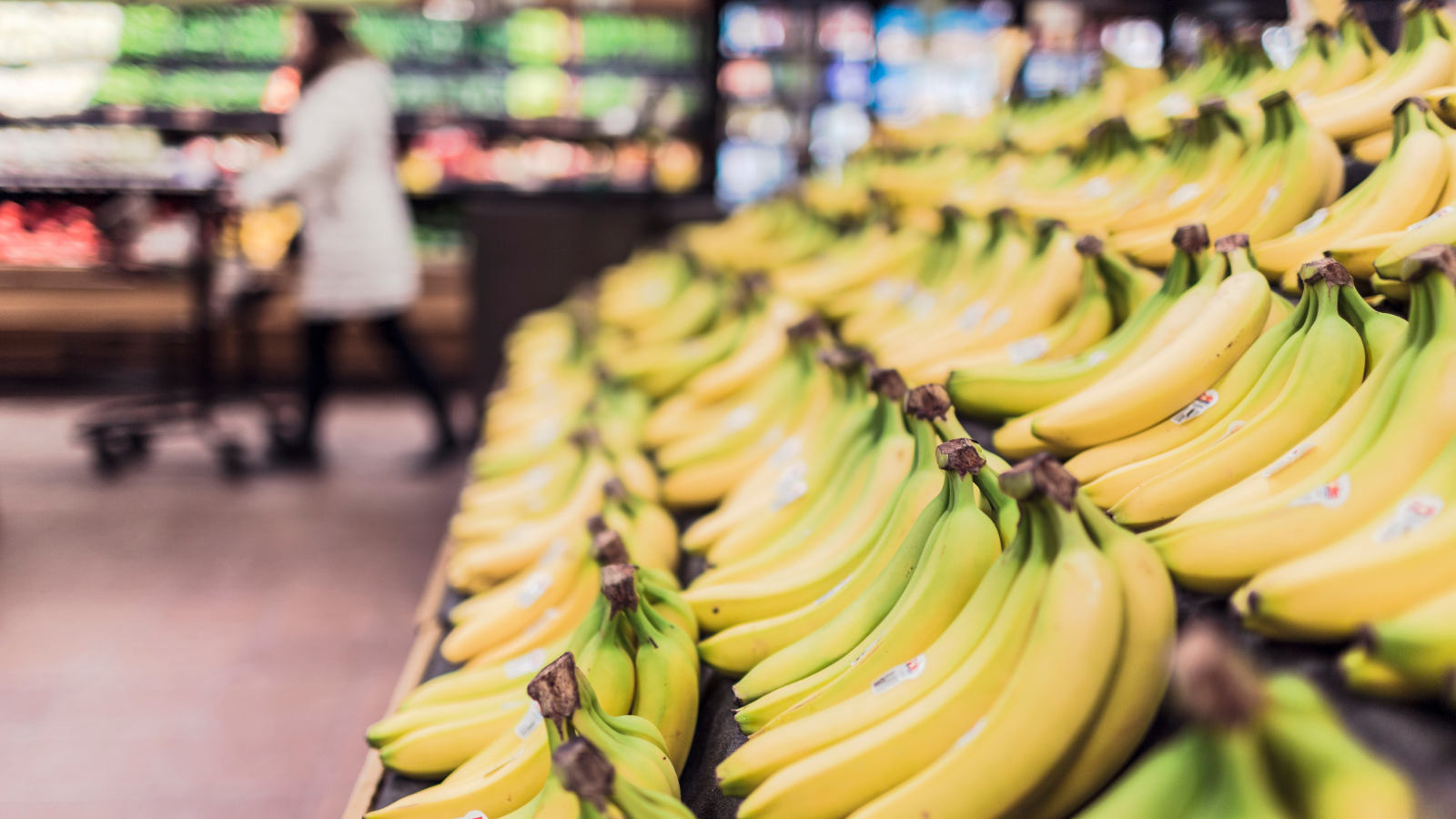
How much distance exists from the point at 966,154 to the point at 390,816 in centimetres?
235

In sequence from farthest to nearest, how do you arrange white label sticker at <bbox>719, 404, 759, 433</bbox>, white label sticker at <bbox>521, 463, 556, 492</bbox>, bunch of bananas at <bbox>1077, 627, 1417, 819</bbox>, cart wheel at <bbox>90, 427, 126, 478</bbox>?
cart wheel at <bbox>90, 427, 126, 478</bbox> < white label sticker at <bbox>521, 463, 556, 492</bbox> < white label sticker at <bbox>719, 404, 759, 433</bbox> < bunch of bananas at <bbox>1077, 627, 1417, 819</bbox>

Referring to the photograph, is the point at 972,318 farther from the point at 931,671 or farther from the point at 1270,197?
the point at 931,671

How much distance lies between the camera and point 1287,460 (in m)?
0.87

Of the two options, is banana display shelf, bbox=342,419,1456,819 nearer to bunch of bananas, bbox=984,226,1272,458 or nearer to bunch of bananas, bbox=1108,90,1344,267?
bunch of bananas, bbox=984,226,1272,458

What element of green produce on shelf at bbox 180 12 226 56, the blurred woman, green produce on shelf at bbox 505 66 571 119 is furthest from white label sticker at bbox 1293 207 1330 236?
green produce on shelf at bbox 180 12 226 56

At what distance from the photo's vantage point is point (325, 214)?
4.04 m

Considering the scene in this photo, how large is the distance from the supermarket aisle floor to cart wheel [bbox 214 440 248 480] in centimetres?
6

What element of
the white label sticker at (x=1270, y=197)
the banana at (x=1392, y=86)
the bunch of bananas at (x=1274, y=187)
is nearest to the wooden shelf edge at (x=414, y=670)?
the bunch of bananas at (x=1274, y=187)

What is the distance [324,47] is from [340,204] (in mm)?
611

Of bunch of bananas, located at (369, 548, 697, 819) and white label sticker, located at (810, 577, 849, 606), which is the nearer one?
bunch of bananas, located at (369, 548, 697, 819)

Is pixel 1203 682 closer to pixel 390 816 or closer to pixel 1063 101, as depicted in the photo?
pixel 390 816

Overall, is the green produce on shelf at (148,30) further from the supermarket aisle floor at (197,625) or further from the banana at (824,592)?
the banana at (824,592)

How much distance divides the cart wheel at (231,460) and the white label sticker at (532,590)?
3.16 metres

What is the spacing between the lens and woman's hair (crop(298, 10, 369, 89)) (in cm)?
388
